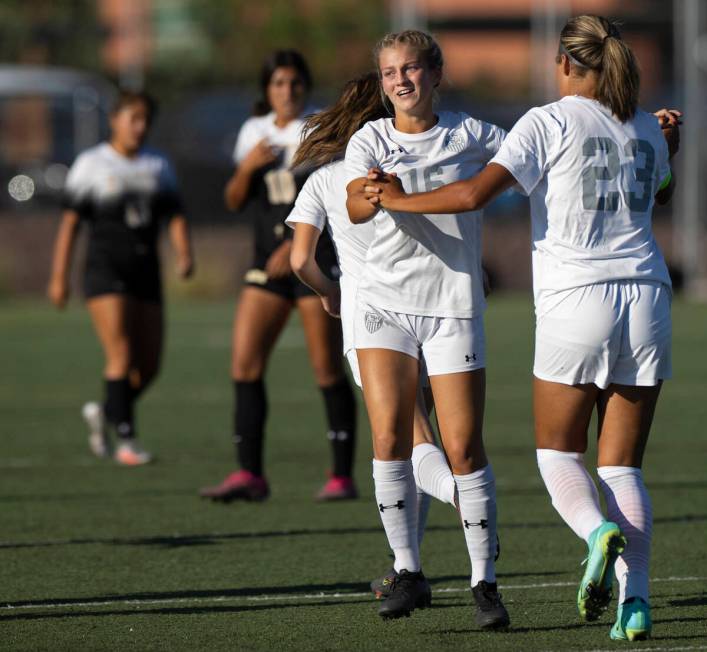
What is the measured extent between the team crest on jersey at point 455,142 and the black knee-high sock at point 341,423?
325 centimetres

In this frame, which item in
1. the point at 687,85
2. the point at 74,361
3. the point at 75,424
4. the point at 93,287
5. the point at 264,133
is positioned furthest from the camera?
the point at 687,85

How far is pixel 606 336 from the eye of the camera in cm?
523

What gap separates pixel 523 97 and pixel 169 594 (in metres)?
38.1

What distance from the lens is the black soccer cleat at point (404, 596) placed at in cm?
571

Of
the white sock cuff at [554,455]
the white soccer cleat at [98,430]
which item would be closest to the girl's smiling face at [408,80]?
the white sock cuff at [554,455]

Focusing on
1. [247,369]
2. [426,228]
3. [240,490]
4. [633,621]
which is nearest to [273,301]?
[247,369]

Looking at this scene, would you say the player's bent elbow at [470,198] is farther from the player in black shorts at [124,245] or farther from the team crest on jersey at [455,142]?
the player in black shorts at [124,245]

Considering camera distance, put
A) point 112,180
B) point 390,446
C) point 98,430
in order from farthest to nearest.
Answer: point 98,430 < point 112,180 < point 390,446

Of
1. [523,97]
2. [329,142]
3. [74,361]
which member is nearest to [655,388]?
[329,142]

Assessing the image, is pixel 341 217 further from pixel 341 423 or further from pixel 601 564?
pixel 341 423

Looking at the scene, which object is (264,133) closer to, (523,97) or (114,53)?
(523,97)

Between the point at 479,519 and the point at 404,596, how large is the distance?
0.37 meters

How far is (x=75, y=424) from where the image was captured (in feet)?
41.3

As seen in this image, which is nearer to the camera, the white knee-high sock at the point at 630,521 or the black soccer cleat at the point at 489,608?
the white knee-high sock at the point at 630,521
